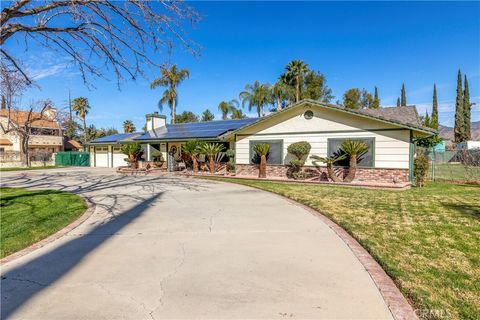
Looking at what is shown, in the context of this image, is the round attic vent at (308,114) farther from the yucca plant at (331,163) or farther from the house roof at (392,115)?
the yucca plant at (331,163)

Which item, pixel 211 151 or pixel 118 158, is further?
pixel 118 158

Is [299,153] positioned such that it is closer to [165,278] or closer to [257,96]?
[165,278]

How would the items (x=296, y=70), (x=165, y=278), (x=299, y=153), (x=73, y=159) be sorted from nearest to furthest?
(x=165, y=278) < (x=299, y=153) < (x=73, y=159) < (x=296, y=70)

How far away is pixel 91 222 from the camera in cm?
691

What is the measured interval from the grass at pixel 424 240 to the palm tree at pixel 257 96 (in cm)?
2886

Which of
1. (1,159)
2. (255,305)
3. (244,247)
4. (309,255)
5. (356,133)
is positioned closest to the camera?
(255,305)

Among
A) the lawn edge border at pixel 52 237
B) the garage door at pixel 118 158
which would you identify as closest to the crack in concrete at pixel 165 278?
the lawn edge border at pixel 52 237

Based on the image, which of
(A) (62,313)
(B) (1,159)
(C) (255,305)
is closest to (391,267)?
(C) (255,305)

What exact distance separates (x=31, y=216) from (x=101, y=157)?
27.2 m

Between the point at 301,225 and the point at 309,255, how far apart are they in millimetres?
1883

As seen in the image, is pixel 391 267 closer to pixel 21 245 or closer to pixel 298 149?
pixel 21 245

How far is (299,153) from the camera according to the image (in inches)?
622

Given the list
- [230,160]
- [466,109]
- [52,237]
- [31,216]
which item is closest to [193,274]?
[52,237]

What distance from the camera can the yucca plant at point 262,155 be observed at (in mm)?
17072
